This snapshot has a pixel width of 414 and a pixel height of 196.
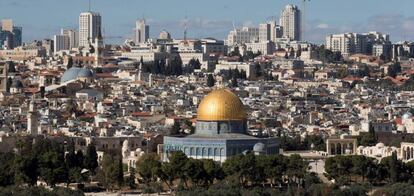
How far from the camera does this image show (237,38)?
498 ft

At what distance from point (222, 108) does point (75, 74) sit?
4159 centimetres

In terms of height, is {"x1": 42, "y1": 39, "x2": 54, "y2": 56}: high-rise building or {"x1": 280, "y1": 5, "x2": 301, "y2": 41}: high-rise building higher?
{"x1": 280, "y1": 5, "x2": 301, "y2": 41}: high-rise building

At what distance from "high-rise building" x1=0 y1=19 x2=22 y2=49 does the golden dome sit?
302ft

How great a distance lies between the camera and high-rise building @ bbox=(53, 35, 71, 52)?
145 m

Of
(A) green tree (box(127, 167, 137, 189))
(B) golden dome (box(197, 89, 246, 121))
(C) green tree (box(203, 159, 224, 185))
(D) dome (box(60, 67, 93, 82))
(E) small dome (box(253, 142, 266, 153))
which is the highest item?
(D) dome (box(60, 67, 93, 82))

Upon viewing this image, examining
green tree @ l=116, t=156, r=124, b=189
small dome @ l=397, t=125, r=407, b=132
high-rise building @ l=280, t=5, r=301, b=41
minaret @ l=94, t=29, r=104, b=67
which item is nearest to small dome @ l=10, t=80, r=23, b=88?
minaret @ l=94, t=29, r=104, b=67

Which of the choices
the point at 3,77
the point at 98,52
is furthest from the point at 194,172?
the point at 98,52

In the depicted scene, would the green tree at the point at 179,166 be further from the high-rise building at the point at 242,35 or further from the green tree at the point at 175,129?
the high-rise building at the point at 242,35

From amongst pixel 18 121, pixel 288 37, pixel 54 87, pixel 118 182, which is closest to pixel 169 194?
pixel 118 182

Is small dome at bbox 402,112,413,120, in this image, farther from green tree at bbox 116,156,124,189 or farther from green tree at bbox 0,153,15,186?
green tree at bbox 0,153,15,186

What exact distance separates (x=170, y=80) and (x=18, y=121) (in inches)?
1143

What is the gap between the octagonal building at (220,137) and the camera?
156 feet

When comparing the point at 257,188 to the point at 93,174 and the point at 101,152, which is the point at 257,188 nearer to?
the point at 93,174

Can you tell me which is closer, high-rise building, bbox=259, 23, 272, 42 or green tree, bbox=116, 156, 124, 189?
green tree, bbox=116, 156, 124, 189
